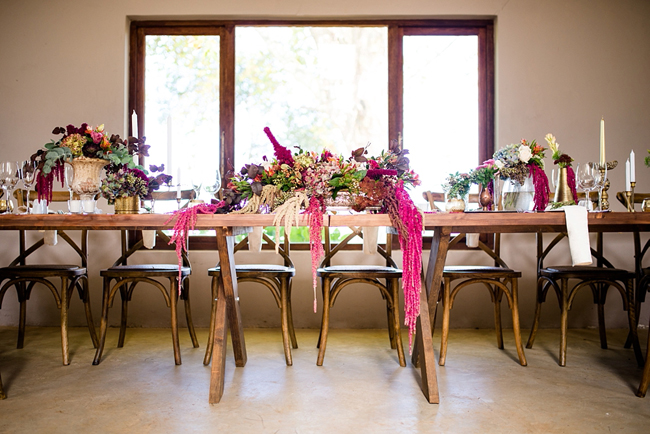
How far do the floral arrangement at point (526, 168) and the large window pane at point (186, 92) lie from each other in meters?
2.31

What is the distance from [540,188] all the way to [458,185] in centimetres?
37

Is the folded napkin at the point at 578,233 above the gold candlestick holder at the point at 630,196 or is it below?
below

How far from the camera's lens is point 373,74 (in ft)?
13.6

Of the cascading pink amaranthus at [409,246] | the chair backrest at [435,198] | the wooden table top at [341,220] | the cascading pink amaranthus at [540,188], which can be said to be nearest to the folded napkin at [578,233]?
the wooden table top at [341,220]

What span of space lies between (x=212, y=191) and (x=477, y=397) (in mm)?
1513

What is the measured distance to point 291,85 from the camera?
13.6ft

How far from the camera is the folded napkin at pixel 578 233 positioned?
2109mm

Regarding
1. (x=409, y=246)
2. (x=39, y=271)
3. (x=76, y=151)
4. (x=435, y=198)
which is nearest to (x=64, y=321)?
(x=39, y=271)

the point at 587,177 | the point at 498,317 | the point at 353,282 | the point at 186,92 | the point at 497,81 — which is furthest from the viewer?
the point at 186,92

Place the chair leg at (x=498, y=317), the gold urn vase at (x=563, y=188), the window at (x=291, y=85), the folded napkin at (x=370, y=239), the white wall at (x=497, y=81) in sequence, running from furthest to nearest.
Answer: the window at (x=291, y=85) < the white wall at (x=497, y=81) < the chair leg at (x=498, y=317) < the folded napkin at (x=370, y=239) < the gold urn vase at (x=563, y=188)

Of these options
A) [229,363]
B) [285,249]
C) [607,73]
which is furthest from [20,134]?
[607,73]

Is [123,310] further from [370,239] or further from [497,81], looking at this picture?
[497,81]

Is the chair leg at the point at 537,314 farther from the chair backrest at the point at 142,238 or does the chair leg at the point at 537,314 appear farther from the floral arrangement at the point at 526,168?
the chair backrest at the point at 142,238

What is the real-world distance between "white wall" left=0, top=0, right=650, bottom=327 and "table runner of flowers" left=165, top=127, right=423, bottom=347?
5.27ft
